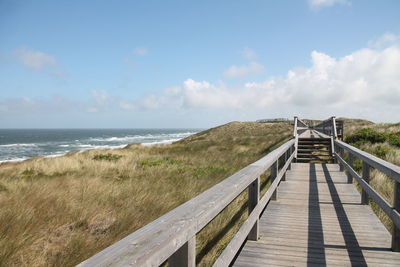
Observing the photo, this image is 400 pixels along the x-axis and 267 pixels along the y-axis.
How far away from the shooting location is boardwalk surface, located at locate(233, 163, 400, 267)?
3229 millimetres

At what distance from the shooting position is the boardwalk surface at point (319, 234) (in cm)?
323

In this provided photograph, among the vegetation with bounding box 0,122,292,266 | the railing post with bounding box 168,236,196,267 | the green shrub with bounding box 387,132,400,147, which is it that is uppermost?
the green shrub with bounding box 387,132,400,147

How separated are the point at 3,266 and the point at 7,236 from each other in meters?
0.68

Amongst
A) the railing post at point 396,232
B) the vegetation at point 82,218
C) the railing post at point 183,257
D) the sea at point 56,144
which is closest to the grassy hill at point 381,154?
the railing post at point 396,232

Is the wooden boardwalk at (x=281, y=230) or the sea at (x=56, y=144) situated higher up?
the wooden boardwalk at (x=281, y=230)

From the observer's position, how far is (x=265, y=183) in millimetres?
8344

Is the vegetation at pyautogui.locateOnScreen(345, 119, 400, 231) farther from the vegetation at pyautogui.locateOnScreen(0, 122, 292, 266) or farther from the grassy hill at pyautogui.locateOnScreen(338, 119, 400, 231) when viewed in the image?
the vegetation at pyautogui.locateOnScreen(0, 122, 292, 266)

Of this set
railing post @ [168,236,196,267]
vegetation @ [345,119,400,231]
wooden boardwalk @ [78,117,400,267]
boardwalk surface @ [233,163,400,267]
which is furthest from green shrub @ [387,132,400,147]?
railing post @ [168,236,196,267]

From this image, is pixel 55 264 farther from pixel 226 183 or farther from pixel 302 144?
pixel 302 144

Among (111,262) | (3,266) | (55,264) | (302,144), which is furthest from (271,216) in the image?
(302,144)

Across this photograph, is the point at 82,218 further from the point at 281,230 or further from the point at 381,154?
the point at 381,154

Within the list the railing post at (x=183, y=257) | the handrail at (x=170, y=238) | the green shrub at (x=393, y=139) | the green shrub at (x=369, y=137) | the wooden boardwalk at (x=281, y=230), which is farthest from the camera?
the green shrub at (x=369, y=137)

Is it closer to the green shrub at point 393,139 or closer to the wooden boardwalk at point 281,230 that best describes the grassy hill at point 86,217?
the wooden boardwalk at point 281,230

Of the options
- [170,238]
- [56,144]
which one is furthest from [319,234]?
[56,144]
